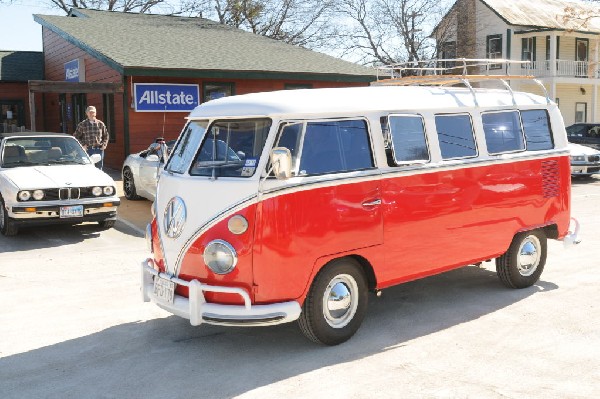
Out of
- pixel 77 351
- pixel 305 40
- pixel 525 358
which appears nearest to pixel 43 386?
pixel 77 351

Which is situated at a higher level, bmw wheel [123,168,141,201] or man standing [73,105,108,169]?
man standing [73,105,108,169]

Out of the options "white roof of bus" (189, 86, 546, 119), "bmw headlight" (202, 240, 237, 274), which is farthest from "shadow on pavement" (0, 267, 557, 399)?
"white roof of bus" (189, 86, 546, 119)

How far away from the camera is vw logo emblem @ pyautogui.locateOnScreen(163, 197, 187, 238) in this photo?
5676 mm

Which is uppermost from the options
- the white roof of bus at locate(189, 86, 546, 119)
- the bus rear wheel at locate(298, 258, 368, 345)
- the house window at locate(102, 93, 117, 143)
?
the house window at locate(102, 93, 117, 143)

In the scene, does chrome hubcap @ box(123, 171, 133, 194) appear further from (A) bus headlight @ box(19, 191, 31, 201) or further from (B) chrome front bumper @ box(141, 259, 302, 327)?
(B) chrome front bumper @ box(141, 259, 302, 327)

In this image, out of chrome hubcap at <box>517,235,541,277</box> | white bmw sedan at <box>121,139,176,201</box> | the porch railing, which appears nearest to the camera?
chrome hubcap at <box>517,235,541,277</box>

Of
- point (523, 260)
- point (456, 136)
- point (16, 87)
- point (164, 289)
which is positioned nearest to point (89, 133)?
point (164, 289)

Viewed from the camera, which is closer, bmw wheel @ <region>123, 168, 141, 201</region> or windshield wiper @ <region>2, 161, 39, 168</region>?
windshield wiper @ <region>2, 161, 39, 168</region>

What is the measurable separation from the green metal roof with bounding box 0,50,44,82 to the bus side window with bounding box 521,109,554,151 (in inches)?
1008

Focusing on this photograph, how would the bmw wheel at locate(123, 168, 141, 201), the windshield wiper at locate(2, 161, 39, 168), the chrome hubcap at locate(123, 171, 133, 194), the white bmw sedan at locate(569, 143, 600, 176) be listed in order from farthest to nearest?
the white bmw sedan at locate(569, 143, 600, 176) → the chrome hubcap at locate(123, 171, 133, 194) → the bmw wheel at locate(123, 168, 141, 201) → the windshield wiper at locate(2, 161, 39, 168)

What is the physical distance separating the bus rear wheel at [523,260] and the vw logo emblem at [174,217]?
378 centimetres

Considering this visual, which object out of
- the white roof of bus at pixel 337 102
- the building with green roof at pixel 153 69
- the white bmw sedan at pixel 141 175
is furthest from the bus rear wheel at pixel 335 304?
the building with green roof at pixel 153 69

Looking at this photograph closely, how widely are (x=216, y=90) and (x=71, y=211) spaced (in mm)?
11031

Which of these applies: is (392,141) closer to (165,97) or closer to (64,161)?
(64,161)
